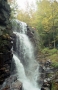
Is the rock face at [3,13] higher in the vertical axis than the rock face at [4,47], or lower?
higher

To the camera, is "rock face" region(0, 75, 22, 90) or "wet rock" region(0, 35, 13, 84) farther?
"wet rock" region(0, 35, 13, 84)

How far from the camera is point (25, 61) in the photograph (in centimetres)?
1941

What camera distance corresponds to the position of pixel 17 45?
19.7m

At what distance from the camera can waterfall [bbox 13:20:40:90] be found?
53.8 ft

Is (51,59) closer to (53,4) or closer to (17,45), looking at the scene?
(17,45)

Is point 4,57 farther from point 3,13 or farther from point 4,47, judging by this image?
point 3,13

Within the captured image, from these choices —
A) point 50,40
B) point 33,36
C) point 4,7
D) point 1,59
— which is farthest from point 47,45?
point 1,59

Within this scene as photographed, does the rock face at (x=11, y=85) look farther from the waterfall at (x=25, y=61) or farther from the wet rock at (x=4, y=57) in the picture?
the waterfall at (x=25, y=61)

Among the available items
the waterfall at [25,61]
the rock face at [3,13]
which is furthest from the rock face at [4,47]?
the waterfall at [25,61]

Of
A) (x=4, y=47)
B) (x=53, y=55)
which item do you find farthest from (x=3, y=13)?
(x=53, y=55)

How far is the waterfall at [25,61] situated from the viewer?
16406 mm

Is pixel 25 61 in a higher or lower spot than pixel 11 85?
higher

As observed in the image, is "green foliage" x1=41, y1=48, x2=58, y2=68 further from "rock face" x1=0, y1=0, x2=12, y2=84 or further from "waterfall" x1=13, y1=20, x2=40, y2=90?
"rock face" x1=0, y1=0, x2=12, y2=84

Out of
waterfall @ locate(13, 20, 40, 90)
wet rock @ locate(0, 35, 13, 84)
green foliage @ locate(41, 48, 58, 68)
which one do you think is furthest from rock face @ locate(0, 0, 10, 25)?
green foliage @ locate(41, 48, 58, 68)
